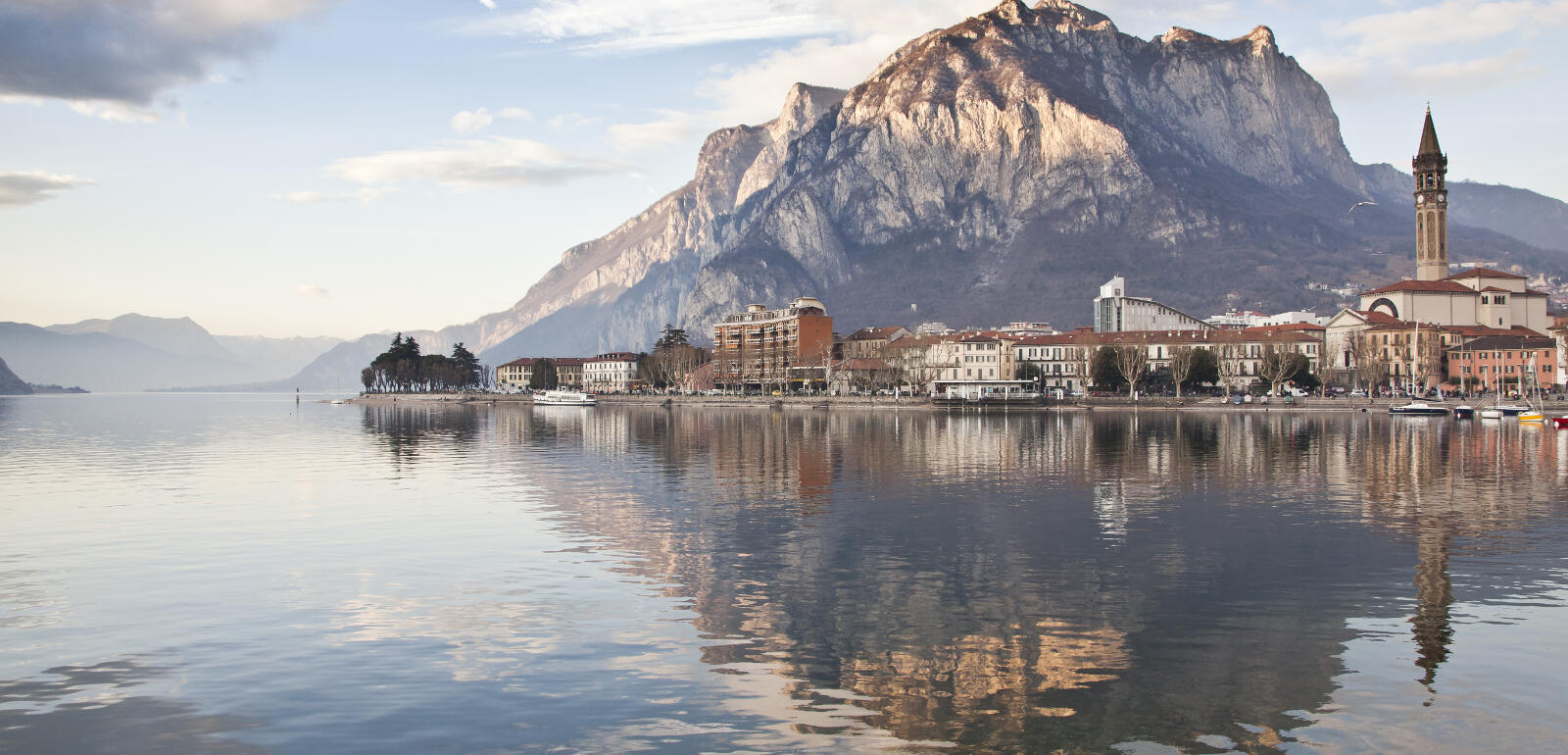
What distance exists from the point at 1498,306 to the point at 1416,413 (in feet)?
214

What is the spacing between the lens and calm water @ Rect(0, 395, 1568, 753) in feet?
37.9

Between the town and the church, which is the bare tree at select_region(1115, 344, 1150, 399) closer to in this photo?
the town

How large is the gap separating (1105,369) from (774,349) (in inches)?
2474

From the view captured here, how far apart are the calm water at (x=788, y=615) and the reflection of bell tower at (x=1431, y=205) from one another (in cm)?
13187

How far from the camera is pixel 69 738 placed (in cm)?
1115

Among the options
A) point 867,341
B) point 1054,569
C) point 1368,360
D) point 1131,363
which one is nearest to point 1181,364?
point 1131,363

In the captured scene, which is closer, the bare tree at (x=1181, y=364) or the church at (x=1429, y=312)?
the bare tree at (x=1181, y=364)

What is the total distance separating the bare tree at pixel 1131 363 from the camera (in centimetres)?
12269

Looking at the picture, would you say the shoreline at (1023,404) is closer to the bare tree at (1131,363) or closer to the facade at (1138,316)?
the bare tree at (1131,363)

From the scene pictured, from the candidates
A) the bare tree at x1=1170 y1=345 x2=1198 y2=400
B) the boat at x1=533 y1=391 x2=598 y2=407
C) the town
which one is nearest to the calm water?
the bare tree at x1=1170 y1=345 x2=1198 y2=400

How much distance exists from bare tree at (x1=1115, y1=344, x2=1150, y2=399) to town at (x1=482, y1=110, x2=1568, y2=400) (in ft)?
0.76

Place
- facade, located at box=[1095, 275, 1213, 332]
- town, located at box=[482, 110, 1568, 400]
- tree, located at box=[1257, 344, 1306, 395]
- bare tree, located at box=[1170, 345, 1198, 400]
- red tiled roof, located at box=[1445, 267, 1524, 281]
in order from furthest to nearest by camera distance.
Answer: facade, located at box=[1095, 275, 1213, 332], red tiled roof, located at box=[1445, 267, 1524, 281], town, located at box=[482, 110, 1568, 400], bare tree, located at box=[1170, 345, 1198, 400], tree, located at box=[1257, 344, 1306, 395]

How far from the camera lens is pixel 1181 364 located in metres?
122

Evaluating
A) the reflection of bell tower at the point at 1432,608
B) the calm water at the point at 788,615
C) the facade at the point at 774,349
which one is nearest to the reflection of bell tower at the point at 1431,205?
the facade at the point at 774,349
